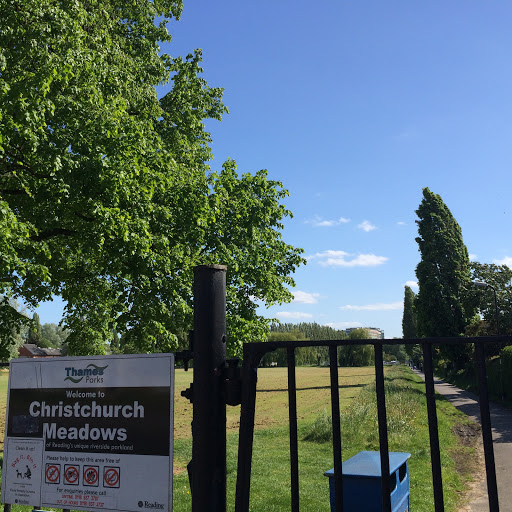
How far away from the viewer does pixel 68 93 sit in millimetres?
12070

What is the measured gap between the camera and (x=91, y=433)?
10.7 feet

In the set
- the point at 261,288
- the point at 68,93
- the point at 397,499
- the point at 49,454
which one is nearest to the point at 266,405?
the point at 261,288

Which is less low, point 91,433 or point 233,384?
point 233,384

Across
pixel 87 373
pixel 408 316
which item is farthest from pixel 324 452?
pixel 408 316

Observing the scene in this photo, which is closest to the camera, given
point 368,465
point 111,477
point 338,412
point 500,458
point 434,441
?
point 434,441

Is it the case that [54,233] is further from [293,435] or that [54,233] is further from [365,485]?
[293,435]

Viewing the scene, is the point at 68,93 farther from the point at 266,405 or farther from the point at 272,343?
the point at 266,405

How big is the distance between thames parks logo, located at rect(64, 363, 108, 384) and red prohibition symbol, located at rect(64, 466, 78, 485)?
533mm

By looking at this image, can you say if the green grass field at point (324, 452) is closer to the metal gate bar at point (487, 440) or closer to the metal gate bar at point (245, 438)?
the metal gate bar at point (245, 438)

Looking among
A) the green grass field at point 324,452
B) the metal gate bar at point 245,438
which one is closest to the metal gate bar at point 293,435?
the metal gate bar at point 245,438

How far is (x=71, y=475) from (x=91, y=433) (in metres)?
0.32

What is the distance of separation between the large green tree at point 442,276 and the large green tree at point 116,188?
103ft

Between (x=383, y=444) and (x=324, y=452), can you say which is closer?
(x=383, y=444)

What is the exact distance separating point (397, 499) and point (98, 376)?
3.95 m
